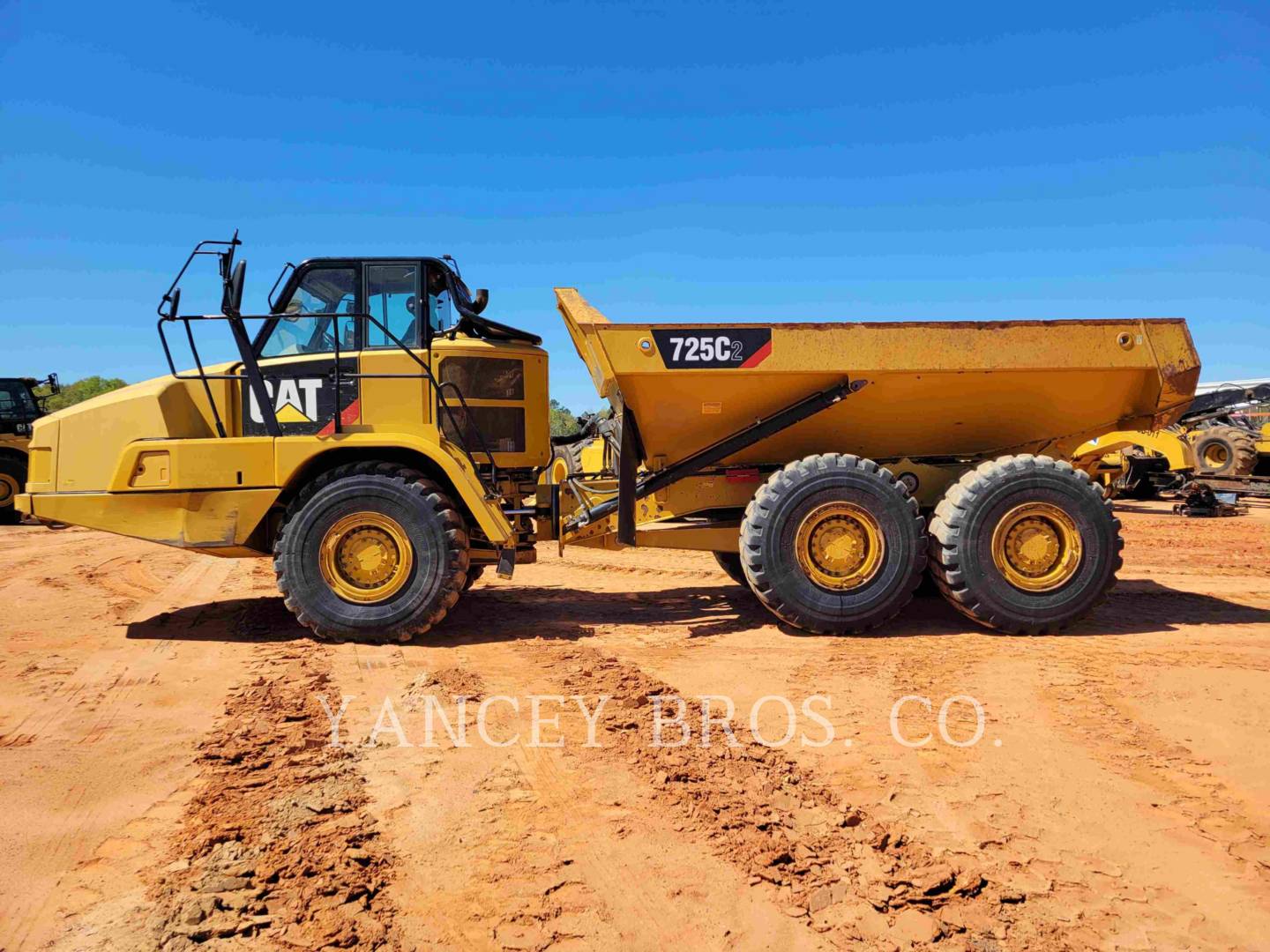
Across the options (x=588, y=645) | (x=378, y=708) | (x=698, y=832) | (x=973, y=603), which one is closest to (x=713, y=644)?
(x=588, y=645)

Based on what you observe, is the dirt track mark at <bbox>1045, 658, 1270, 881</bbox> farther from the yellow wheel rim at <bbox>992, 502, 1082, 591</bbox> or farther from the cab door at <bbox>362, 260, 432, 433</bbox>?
the cab door at <bbox>362, 260, 432, 433</bbox>

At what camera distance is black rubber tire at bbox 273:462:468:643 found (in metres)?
5.73

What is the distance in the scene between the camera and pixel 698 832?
9.92ft

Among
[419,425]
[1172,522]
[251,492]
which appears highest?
[419,425]

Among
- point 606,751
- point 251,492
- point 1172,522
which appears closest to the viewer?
point 606,751

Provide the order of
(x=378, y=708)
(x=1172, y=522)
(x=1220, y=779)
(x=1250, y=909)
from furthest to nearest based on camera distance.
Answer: (x=1172, y=522) < (x=378, y=708) < (x=1220, y=779) < (x=1250, y=909)

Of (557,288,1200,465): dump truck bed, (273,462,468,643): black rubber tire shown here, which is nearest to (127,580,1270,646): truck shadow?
(273,462,468,643): black rubber tire

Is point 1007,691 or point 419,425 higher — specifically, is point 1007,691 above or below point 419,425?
below

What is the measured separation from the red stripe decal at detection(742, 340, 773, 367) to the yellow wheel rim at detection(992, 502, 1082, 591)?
6.78ft

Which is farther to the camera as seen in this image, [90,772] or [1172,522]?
[1172,522]

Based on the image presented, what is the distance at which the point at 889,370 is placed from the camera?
611 cm

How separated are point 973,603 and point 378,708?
Result: 4.07m

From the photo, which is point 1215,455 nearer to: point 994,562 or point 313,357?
point 994,562

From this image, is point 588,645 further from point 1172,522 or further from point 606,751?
point 1172,522
